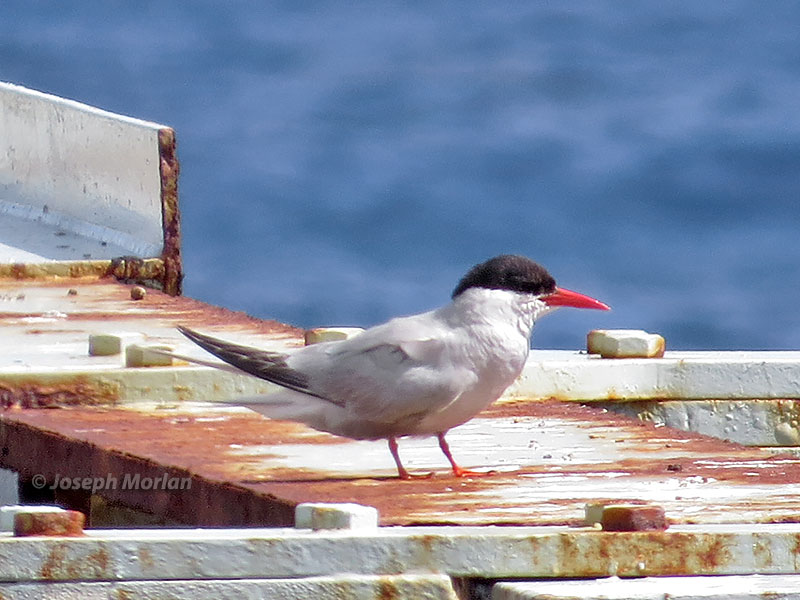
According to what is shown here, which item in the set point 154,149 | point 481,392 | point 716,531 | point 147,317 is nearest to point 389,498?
point 481,392

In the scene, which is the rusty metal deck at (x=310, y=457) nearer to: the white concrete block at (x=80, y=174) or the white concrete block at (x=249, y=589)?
the white concrete block at (x=249, y=589)

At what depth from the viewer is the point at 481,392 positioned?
4254 mm

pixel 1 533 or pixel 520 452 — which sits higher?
pixel 520 452

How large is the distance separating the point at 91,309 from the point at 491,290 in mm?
2138

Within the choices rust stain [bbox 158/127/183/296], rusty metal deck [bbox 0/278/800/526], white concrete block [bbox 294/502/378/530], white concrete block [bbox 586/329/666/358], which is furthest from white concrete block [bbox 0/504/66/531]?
rust stain [bbox 158/127/183/296]

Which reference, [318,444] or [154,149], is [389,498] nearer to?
[318,444]

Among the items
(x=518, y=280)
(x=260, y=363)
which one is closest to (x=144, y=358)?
(x=260, y=363)

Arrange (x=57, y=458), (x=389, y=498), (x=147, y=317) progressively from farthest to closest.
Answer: (x=147, y=317), (x=57, y=458), (x=389, y=498)

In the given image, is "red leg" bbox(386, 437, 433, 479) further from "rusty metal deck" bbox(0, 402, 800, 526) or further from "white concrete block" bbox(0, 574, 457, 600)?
"white concrete block" bbox(0, 574, 457, 600)

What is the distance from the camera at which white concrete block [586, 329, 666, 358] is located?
540 centimetres

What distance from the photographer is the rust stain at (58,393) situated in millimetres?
4809

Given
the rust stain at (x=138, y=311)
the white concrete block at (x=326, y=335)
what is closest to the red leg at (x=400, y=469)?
the white concrete block at (x=326, y=335)

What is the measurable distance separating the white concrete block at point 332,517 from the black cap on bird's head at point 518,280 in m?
1.35

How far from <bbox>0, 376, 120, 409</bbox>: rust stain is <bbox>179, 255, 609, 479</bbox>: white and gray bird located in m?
0.53
